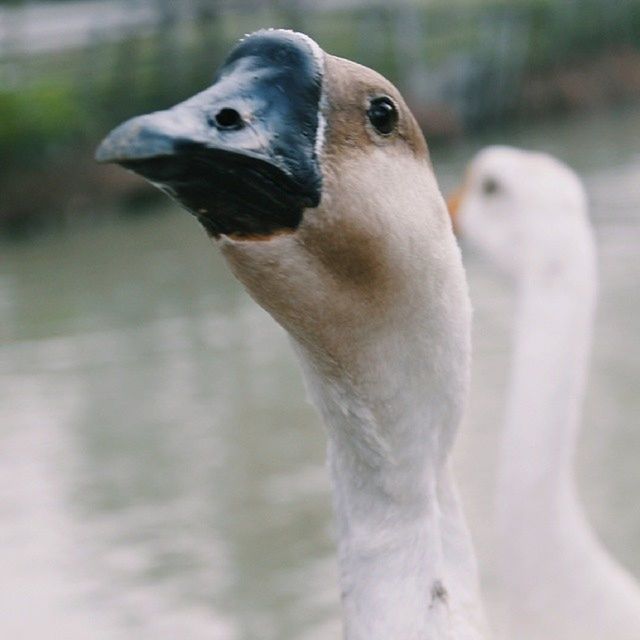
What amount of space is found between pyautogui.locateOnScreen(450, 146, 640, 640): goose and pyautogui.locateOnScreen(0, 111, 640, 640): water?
3.54ft

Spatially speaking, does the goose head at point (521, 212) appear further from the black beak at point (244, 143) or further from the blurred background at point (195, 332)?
the black beak at point (244, 143)

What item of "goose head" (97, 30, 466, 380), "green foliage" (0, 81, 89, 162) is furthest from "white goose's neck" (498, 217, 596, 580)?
"green foliage" (0, 81, 89, 162)

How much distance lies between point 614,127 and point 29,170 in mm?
5187

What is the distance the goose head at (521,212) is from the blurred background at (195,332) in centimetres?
79

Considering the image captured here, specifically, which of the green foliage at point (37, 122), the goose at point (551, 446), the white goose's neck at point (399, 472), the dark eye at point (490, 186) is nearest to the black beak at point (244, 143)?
the white goose's neck at point (399, 472)

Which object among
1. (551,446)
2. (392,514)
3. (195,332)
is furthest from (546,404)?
(195,332)

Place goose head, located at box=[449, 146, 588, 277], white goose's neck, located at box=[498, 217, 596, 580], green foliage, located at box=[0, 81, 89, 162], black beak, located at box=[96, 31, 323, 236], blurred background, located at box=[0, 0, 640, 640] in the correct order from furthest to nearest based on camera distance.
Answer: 1. green foliage, located at box=[0, 81, 89, 162]
2. blurred background, located at box=[0, 0, 640, 640]
3. goose head, located at box=[449, 146, 588, 277]
4. white goose's neck, located at box=[498, 217, 596, 580]
5. black beak, located at box=[96, 31, 323, 236]

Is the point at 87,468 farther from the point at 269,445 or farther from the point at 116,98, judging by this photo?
the point at 116,98

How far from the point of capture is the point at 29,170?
411 inches

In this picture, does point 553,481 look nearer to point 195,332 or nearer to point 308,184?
point 308,184

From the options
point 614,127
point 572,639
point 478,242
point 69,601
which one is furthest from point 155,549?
point 614,127

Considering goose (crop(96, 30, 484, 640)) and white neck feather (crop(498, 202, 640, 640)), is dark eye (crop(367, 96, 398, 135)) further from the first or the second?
white neck feather (crop(498, 202, 640, 640))

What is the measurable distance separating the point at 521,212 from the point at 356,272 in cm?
213

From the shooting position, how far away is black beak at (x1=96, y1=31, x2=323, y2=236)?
1.28 metres
